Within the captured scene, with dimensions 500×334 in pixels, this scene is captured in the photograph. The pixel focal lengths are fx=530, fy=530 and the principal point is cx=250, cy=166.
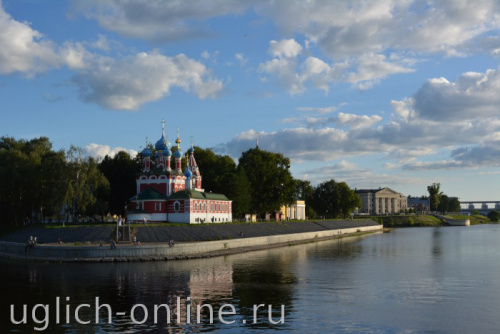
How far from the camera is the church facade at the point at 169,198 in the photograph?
8562 centimetres

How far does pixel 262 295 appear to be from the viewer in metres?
39.1

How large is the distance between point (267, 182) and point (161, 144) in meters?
30.7

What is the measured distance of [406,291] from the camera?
40906 mm

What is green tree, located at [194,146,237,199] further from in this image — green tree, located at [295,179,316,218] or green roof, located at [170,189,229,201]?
green tree, located at [295,179,316,218]

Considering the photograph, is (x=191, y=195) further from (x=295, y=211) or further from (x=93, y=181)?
(x=295, y=211)

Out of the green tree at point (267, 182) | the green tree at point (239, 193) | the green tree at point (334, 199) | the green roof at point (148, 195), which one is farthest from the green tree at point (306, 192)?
the green roof at point (148, 195)

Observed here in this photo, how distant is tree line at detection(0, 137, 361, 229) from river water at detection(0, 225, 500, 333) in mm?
20878

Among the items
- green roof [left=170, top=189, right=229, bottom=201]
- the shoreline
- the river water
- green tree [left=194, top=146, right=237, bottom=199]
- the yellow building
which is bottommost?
the river water

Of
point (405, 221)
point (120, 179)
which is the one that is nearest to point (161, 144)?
point (120, 179)

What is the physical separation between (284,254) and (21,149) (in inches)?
1913

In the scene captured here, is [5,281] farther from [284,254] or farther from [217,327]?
[284,254]

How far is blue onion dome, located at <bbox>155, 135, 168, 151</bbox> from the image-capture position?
9344 centimetres

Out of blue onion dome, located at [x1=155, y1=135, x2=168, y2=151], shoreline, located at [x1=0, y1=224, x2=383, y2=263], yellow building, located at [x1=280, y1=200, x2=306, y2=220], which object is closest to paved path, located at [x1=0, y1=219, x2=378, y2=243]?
shoreline, located at [x1=0, y1=224, x2=383, y2=263]

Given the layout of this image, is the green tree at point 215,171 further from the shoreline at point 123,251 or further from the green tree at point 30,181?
the green tree at point 30,181
